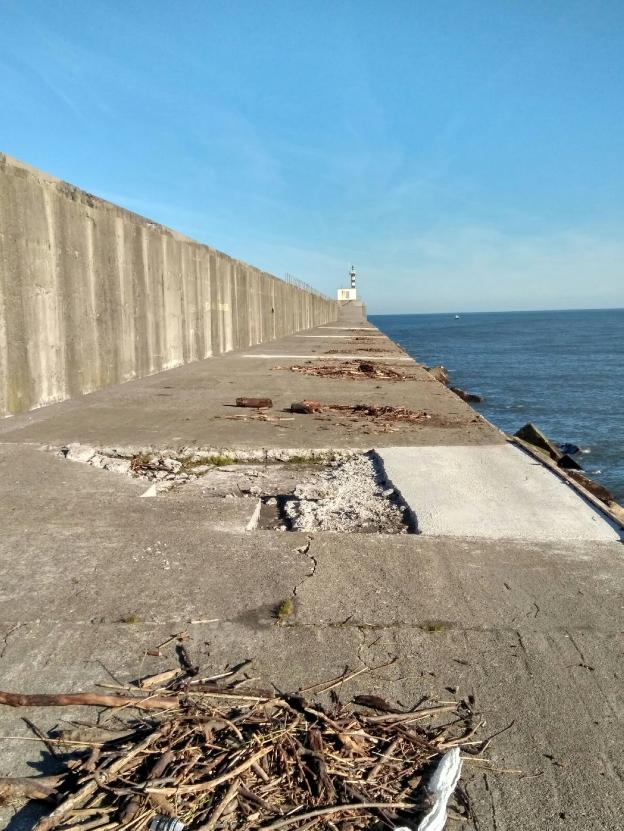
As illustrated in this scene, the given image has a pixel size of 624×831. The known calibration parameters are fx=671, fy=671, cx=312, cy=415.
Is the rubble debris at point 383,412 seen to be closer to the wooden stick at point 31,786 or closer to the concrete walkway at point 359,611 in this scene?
the concrete walkway at point 359,611

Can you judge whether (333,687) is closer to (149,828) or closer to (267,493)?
(149,828)

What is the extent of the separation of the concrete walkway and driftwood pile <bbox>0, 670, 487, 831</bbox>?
4.2 inches

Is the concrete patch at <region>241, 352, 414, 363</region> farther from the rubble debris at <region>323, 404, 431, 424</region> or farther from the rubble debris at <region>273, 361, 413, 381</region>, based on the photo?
the rubble debris at <region>323, 404, 431, 424</region>

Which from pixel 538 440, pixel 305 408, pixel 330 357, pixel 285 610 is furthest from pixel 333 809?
pixel 330 357

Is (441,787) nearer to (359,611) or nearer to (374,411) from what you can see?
(359,611)

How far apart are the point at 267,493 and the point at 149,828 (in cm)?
283

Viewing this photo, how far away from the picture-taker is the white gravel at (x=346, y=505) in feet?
12.2

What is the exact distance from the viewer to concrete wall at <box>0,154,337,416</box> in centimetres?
642

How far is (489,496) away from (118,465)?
259 cm

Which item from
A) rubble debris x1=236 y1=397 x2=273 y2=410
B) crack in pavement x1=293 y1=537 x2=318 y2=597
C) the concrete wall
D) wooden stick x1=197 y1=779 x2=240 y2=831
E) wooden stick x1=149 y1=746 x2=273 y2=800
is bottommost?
wooden stick x1=197 y1=779 x2=240 y2=831

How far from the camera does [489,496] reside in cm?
417

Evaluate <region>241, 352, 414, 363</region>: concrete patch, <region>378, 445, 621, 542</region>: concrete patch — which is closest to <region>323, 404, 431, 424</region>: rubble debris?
<region>378, 445, 621, 542</region>: concrete patch

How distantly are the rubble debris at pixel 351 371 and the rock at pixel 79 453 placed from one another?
6728 mm

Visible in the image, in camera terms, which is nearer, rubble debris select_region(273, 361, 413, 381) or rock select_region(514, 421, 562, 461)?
rock select_region(514, 421, 562, 461)
